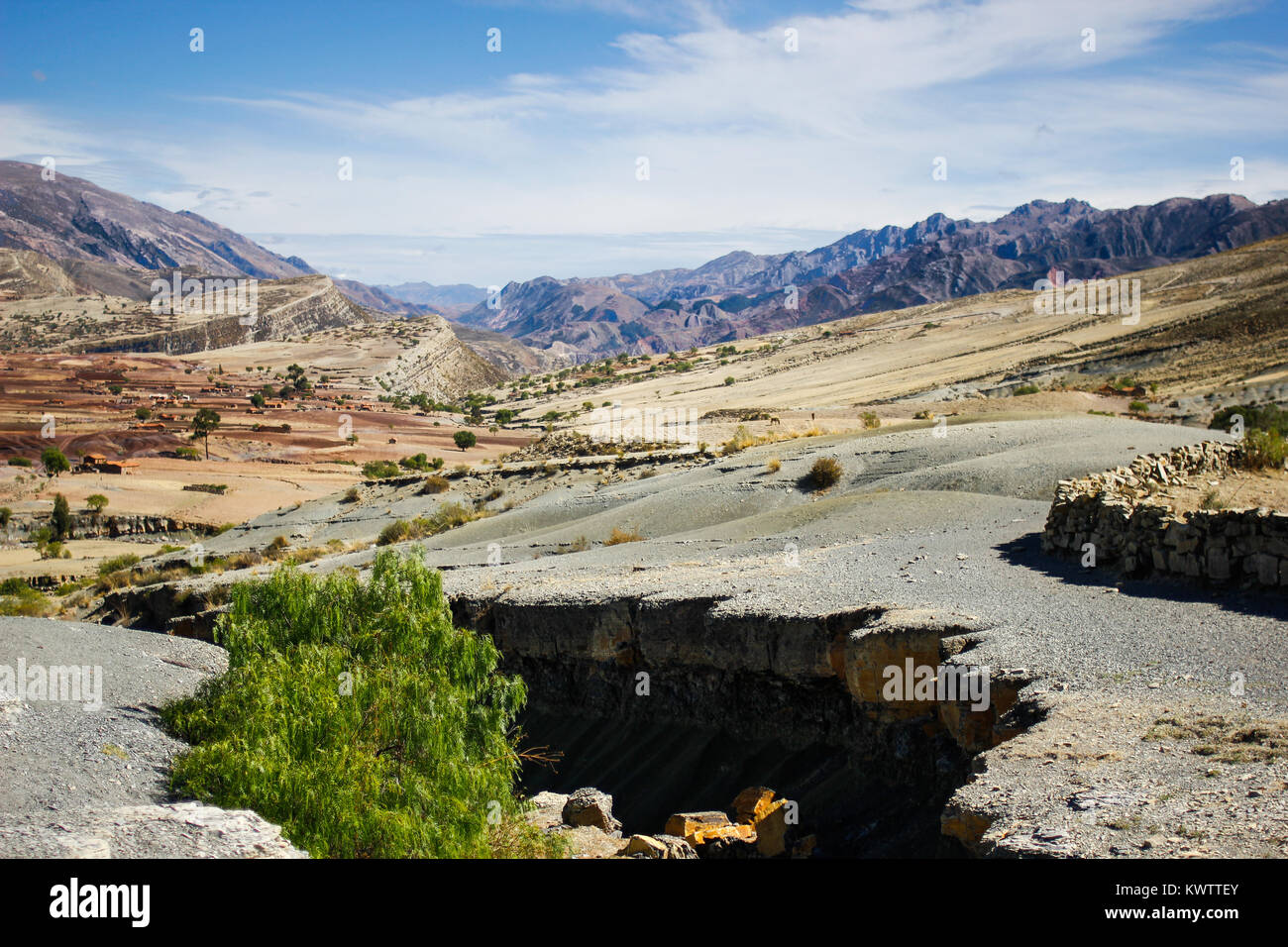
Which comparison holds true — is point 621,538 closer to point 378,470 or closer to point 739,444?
point 739,444

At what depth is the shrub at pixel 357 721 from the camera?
7551 mm

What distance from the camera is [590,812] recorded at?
11.0 meters

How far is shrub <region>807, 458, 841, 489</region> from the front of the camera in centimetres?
2273

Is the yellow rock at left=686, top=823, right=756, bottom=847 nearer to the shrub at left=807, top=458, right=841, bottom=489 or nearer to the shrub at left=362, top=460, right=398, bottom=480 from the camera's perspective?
the shrub at left=807, top=458, right=841, bottom=489

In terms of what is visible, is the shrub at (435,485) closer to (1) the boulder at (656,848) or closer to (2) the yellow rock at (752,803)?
(2) the yellow rock at (752,803)

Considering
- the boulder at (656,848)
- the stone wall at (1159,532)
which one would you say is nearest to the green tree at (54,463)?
the boulder at (656,848)

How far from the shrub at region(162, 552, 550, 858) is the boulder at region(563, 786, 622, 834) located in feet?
5.31

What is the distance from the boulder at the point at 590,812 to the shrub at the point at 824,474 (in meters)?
12.9

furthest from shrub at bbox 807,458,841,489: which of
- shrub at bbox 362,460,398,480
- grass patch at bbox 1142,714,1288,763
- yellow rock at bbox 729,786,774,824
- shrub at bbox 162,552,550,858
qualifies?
shrub at bbox 362,460,398,480

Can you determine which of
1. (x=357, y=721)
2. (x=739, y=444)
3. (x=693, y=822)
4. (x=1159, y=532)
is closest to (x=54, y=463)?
(x=739, y=444)

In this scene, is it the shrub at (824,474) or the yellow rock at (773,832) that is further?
the shrub at (824,474)

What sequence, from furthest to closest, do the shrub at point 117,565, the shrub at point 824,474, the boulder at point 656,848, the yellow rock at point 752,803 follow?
the shrub at point 117,565 → the shrub at point 824,474 → the yellow rock at point 752,803 → the boulder at point 656,848
